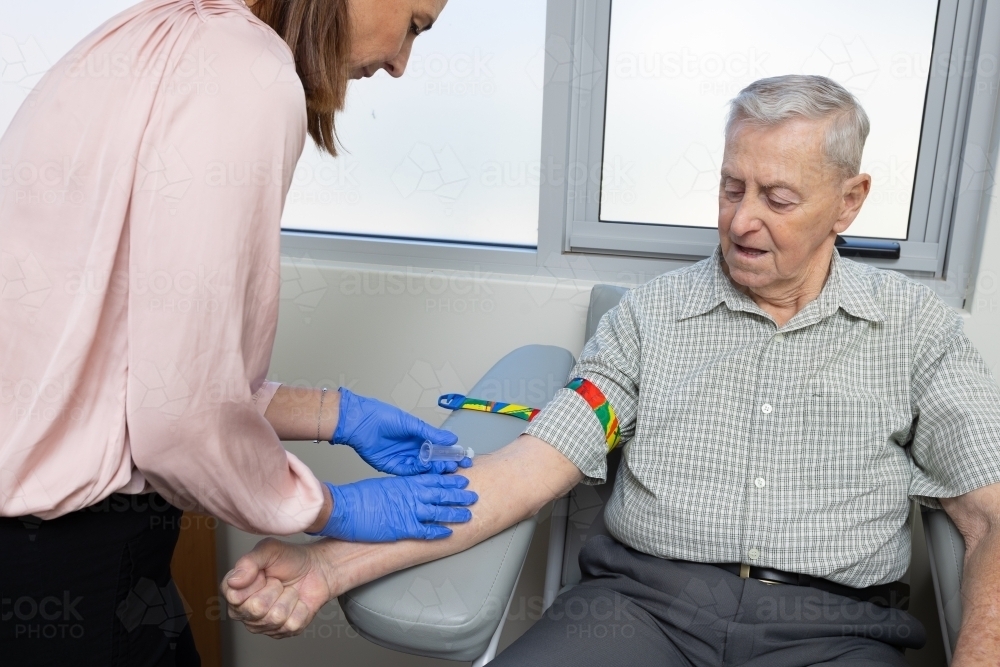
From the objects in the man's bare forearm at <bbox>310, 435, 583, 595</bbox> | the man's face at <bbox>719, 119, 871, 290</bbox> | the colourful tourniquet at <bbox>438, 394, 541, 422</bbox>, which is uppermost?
the man's face at <bbox>719, 119, 871, 290</bbox>

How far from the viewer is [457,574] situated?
1153mm

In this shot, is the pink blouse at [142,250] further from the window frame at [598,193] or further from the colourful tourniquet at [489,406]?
the window frame at [598,193]

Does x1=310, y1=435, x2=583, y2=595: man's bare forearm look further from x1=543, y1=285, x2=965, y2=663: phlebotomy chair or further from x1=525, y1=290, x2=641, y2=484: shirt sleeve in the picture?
x1=543, y1=285, x2=965, y2=663: phlebotomy chair

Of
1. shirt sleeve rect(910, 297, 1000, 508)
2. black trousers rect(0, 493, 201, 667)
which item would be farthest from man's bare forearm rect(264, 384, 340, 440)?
shirt sleeve rect(910, 297, 1000, 508)

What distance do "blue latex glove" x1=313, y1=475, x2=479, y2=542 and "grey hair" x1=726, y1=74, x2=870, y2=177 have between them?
76 centimetres

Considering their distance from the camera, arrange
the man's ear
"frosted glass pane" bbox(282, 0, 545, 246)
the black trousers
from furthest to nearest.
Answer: "frosted glass pane" bbox(282, 0, 545, 246), the man's ear, the black trousers

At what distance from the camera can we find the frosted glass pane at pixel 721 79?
5.63 feet

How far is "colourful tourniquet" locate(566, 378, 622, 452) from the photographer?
146 centimetres

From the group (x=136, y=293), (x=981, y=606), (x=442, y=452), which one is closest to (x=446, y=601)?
(x=442, y=452)

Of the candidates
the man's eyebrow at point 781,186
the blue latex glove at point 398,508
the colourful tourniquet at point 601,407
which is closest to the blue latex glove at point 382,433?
the blue latex glove at point 398,508

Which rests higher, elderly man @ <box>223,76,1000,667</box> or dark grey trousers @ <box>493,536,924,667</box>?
elderly man @ <box>223,76,1000,667</box>

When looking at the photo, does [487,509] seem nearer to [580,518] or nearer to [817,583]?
[580,518]

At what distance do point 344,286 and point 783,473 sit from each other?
3.48 ft

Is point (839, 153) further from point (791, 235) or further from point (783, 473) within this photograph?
point (783, 473)
